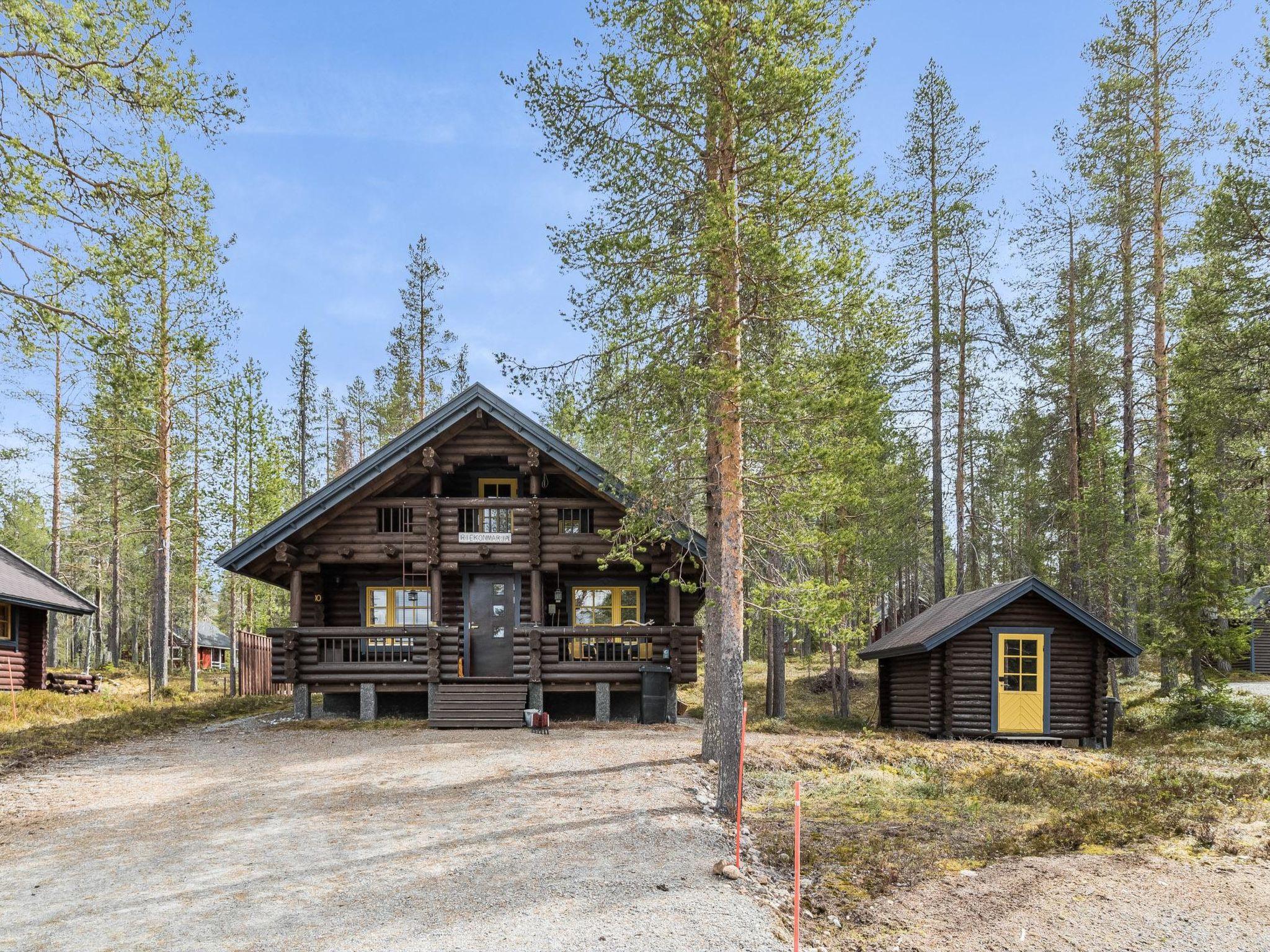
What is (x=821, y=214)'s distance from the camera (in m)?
10.6

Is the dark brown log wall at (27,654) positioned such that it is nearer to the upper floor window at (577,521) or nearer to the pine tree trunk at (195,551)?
the pine tree trunk at (195,551)

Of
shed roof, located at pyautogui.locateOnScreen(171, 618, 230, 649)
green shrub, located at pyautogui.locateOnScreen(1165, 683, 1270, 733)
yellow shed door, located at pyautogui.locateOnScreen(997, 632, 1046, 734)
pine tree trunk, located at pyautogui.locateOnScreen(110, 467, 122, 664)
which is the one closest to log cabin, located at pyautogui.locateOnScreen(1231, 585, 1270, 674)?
green shrub, located at pyautogui.locateOnScreen(1165, 683, 1270, 733)

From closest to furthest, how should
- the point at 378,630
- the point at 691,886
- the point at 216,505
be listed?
the point at 691,886, the point at 378,630, the point at 216,505

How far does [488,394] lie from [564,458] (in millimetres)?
2135

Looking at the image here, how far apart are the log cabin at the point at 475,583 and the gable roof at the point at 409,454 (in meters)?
0.03

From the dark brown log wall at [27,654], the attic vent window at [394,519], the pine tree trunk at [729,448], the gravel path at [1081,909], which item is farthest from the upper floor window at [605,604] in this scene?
the dark brown log wall at [27,654]

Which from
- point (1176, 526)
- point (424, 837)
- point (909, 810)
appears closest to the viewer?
point (424, 837)

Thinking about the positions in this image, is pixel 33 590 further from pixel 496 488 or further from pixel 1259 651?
pixel 1259 651

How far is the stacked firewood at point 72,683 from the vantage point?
76.3 feet

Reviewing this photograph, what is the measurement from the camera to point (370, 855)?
7.62 metres

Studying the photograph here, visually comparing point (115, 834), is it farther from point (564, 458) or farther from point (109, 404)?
point (564, 458)

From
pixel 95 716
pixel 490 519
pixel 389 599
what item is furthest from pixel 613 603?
pixel 95 716

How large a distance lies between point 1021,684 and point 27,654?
25524mm

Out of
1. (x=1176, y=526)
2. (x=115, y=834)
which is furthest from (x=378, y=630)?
(x=1176, y=526)
